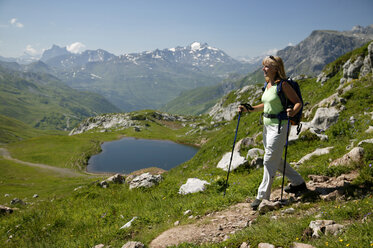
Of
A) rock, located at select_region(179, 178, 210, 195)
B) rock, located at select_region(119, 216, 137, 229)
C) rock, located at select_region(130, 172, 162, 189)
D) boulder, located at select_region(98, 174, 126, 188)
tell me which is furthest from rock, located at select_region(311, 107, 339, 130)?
boulder, located at select_region(98, 174, 126, 188)

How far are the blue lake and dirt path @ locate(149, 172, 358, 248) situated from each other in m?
75.1

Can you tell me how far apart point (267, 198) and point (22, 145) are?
484ft

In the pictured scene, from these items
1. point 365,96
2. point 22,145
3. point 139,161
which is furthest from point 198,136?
point 365,96

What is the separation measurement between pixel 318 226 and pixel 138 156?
10245 centimetres

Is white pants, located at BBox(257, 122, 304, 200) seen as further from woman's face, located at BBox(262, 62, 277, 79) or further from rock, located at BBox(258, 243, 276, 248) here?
rock, located at BBox(258, 243, 276, 248)

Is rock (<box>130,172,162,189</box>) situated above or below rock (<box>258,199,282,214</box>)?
below

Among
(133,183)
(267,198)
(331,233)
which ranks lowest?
(133,183)

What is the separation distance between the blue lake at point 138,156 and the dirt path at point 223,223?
75.1 m

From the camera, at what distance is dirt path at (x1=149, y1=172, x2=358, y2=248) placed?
621cm

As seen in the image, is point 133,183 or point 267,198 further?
point 133,183

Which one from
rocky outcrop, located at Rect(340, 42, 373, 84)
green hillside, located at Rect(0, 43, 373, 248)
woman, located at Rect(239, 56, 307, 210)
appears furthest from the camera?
rocky outcrop, located at Rect(340, 42, 373, 84)

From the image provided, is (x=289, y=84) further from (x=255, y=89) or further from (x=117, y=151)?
(x=255, y=89)

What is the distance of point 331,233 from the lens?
4512 mm

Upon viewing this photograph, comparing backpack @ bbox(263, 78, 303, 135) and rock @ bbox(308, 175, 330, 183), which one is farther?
rock @ bbox(308, 175, 330, 183)
